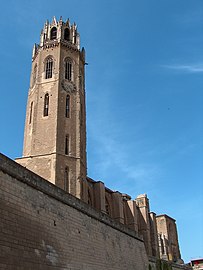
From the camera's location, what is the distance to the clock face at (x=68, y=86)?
28.9 metres

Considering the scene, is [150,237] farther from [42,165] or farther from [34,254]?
[34,254]

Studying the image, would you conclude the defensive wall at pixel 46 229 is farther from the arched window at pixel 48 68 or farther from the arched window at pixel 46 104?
the arched window at pixel 48 68

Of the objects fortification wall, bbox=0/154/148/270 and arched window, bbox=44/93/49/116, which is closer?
fortification wall, bbox=0/154/148/270

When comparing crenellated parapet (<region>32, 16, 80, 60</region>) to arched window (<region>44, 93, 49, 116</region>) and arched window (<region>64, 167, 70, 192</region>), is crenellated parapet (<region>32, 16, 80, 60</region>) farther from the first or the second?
arched window (<region>64, 167, 70, 192</region>)

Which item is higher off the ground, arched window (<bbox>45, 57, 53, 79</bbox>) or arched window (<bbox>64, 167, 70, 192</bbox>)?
arched window (<bbox>45, 57, 53, 79</bbox>)

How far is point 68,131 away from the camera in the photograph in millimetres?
27203

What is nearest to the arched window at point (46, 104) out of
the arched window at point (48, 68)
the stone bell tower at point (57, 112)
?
the stone bell tower at point (57, 112)

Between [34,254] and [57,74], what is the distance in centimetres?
2049

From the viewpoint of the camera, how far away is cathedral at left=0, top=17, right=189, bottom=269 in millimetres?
25281

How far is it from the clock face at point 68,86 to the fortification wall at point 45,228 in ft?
46.9

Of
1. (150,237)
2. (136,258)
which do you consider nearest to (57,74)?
(136,258)

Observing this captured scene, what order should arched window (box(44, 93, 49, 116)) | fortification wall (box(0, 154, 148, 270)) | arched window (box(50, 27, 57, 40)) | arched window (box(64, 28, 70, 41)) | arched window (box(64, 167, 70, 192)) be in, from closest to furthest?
fortification wall (box(0, 154, 148, 270)) < arched window (box(64, 167, 70, 192)) < arched window (box(44, 93, 49, 116)) < arched window (box(50, 27, 57, 40)) < arched window (box(64, 28, 70, 41))

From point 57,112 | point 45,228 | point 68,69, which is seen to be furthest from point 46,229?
point 68,69

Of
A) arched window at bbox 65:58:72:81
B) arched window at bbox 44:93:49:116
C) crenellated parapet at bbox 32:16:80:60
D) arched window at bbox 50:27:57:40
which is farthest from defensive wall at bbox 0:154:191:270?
arched window at bbox 50:27:57:40
